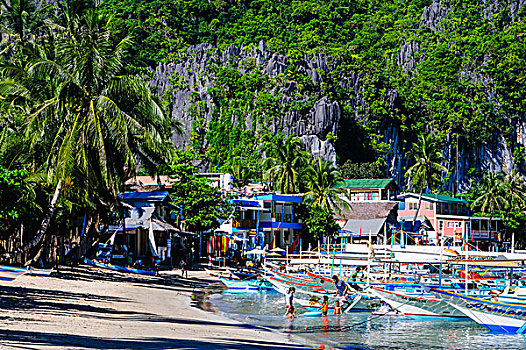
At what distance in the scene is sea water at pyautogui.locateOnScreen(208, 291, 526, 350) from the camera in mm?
22234

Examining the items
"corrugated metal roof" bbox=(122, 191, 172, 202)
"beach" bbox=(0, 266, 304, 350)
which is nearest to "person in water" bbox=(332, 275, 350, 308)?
"beach" bbox=(0, 266, 304, 350)

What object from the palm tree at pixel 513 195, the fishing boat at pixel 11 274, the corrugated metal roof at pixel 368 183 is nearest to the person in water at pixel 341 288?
the fishing boat at pixel 11 274

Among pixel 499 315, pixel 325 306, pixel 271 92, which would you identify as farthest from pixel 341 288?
pixel 271 92

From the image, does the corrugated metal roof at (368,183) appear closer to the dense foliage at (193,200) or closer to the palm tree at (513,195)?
the palm tree at (513,195)

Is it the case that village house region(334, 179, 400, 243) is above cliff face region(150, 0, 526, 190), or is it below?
below

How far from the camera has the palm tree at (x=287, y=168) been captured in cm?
7381

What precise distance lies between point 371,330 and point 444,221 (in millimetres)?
63948

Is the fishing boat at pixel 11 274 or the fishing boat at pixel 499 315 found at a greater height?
the fishing boat at pixel 11 274

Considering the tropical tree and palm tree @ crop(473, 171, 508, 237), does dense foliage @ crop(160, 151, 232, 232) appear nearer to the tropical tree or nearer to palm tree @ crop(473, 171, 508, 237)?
the tropical tree

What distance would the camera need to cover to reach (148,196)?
49.0 metres

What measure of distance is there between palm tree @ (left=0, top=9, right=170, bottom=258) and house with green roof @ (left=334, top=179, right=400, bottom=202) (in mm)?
58376

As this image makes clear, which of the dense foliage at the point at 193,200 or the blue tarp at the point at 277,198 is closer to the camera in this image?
the dense foliage at the point at 193,200

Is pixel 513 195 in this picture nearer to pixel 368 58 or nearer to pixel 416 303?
pixel 368 58

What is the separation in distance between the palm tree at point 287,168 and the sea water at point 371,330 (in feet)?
137
